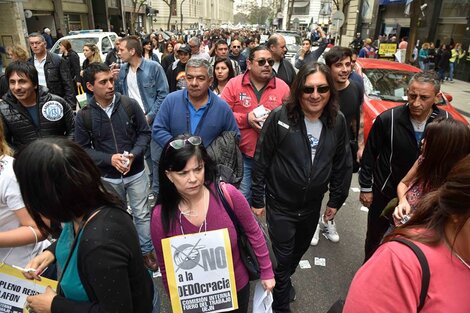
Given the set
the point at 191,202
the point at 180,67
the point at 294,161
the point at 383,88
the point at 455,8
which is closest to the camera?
the point at 191,202

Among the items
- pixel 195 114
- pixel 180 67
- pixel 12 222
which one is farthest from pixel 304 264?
pixel 180 67

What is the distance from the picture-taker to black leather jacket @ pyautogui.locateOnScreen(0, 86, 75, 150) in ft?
9.67

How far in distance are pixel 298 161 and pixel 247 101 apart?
1.33 metres

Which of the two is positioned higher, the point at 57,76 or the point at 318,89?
the point at 318,89

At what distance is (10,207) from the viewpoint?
187 centimetres

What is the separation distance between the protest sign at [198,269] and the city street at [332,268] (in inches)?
51.7

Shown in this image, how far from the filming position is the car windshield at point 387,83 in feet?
20.8

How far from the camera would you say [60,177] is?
4.04 ft

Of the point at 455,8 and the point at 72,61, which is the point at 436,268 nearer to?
the point at 72,61

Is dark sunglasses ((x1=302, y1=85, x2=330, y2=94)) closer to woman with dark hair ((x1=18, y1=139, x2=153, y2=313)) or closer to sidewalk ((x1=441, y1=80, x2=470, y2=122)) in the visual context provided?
woman with dark hair ((x1=18, y1=139, x2=153, y2=313))

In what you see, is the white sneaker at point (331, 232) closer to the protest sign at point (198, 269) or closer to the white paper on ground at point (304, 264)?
the white paper on ground at point (304, 264)

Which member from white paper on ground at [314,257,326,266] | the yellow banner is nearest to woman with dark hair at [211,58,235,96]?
white paper on ground at [314,257,326,266]

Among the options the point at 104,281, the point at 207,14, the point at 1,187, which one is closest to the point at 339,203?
the point at 104,281

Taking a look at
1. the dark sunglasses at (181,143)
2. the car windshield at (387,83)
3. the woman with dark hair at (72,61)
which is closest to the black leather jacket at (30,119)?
the dark sunglasses at (181,143)
